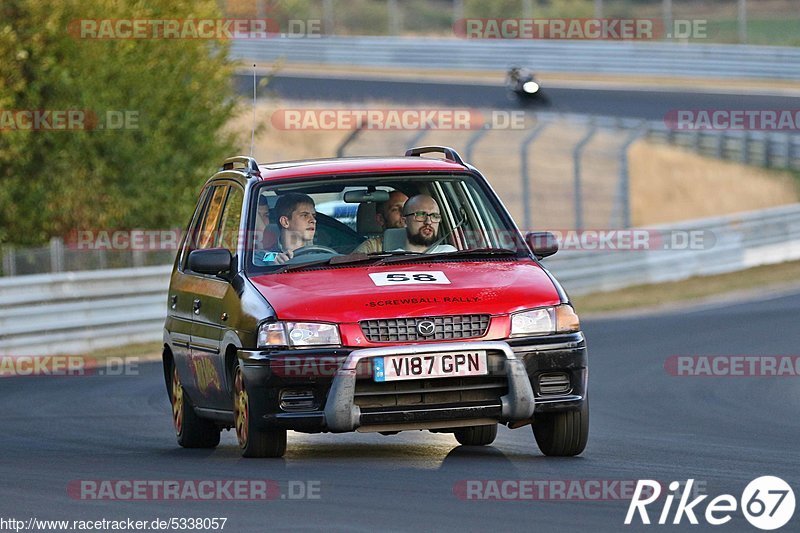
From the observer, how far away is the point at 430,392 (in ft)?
27.6

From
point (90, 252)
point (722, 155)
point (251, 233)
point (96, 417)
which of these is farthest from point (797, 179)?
point (251, 233)

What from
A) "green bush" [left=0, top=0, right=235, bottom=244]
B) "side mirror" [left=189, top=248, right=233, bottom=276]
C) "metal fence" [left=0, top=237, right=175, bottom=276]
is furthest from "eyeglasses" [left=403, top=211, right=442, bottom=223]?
"green bush" [left=0, top=0, right=235, bottom=244]

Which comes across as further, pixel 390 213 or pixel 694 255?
pixel 694 255

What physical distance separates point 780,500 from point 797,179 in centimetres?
3218

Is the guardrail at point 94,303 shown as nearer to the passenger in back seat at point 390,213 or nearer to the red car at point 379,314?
the red car at point 379,314

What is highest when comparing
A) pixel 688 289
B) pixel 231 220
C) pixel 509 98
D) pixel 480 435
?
pixel 231 220

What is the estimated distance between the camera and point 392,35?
2114 inches

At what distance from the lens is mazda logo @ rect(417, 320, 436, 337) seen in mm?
8391

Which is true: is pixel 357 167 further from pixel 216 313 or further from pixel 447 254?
pixel 216 313

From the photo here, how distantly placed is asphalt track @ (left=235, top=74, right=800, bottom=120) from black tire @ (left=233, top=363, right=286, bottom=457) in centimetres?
2981

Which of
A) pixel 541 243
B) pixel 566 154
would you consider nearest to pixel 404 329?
pixel 541 243

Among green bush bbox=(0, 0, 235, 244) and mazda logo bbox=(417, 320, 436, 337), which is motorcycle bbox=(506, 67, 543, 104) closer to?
green bush bbox=(0, 0, 235, 244)

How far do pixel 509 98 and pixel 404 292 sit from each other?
34562 mm

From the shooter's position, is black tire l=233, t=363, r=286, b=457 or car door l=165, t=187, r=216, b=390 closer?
black tire l=233, t=363, r=286, b=457
